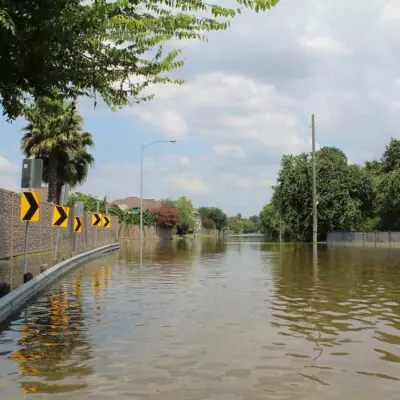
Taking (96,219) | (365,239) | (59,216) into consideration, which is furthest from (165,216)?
(59,216)

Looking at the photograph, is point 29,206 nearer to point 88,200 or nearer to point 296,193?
point 296,193

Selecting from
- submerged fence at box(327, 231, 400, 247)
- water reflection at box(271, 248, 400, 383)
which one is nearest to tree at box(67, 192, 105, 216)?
submerged fence at box(327, 231, 400, 247)

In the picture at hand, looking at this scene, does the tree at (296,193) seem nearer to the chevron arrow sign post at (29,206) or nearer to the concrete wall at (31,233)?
the concrete wall at (31,233)

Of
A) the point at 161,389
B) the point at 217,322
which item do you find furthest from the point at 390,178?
the point at 161,389

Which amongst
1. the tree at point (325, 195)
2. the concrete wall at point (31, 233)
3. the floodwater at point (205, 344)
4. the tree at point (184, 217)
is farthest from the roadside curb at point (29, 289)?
the tree at point (184, 217)

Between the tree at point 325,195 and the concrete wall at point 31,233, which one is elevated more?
the tree at point 325,195

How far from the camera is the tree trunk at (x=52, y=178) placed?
37.4 meters

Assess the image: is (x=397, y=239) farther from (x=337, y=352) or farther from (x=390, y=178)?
(x=337, y=352)

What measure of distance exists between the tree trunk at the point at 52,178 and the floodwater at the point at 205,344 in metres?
24.1

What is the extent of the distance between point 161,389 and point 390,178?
46426mm

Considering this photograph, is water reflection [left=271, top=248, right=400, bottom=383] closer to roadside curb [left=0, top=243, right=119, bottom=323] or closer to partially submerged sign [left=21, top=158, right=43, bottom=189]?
roadside curb [left=0, top=243, right=119, bottom=323]

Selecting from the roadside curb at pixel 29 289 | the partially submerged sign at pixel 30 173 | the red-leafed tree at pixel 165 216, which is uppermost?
the red-leafed tree at pixel 165 216

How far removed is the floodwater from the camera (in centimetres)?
584

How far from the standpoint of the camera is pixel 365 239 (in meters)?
48.3
